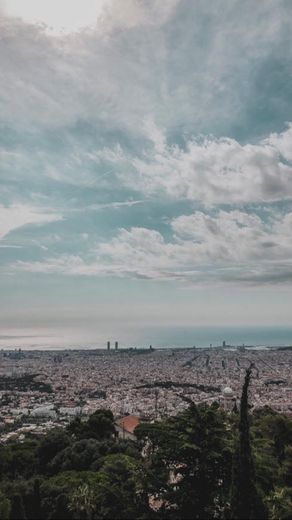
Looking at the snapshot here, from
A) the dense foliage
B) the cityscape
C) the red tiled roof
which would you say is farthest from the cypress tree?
the red tiled roof

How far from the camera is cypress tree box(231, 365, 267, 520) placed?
7473 millimetres

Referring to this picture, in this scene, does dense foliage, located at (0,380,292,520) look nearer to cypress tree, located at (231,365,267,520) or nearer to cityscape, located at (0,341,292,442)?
cypress tree, located at (231,365,267,520)

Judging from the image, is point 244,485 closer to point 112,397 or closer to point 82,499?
point 82,499

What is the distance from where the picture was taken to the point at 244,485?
7574 mm

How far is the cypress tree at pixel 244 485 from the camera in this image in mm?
7473

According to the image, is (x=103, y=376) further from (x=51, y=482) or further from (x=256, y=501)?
(x=256, y=501)

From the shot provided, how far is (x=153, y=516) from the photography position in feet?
27.0

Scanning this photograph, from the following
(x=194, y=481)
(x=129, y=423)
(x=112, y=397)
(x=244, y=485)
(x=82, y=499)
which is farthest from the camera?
(x=112, y=397)

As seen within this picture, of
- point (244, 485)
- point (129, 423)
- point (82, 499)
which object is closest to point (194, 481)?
point (244, 485)

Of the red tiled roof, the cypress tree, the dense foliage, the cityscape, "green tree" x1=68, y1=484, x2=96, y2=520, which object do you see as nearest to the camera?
the cypress tree

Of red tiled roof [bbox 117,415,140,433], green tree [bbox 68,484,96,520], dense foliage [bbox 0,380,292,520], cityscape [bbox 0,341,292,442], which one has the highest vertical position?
dense foliage [bbox 0,380,292,520]

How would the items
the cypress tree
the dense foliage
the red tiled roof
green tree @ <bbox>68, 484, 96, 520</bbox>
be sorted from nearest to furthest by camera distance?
the cypress tree < the dense foliage < green tree @ <bbox>68, 484, 96, 520</bbox> < the red tiled roof

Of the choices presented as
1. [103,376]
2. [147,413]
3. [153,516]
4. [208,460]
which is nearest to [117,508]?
[153,516]

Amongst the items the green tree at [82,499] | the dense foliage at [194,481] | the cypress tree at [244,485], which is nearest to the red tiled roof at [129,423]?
the green tree at [82,499]
